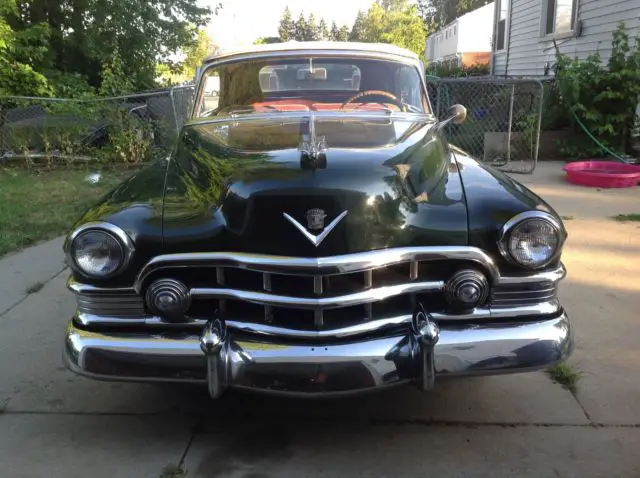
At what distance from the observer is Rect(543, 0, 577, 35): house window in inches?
485

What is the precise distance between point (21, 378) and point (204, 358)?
1.54 metres

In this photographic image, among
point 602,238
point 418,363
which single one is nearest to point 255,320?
point 418,363

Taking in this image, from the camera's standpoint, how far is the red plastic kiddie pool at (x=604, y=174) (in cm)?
766

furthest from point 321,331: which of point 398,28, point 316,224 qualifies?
point 398,28

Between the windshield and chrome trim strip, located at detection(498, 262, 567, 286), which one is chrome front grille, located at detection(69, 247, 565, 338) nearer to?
chrome trim strip, located at detection(498, 262, 567, 286)

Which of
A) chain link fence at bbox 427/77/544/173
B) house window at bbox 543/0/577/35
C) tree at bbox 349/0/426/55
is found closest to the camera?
chain link fence at bbox 427/77/544/173

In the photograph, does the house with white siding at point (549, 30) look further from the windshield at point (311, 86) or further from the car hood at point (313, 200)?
the car hood at point (313, 200)

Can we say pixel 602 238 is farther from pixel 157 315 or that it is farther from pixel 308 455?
pixel 157 315

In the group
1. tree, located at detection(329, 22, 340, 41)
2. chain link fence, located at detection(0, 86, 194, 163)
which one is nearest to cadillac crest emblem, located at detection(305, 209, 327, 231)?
chain link fence, located at detection(0, 86, 194, 163)

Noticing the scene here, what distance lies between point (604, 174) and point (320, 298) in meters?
6.47

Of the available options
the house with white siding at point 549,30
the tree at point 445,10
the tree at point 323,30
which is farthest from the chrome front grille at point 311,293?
the tree at point 323,30

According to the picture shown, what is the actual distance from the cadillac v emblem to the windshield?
1.73m

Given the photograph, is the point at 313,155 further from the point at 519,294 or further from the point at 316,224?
the point at 519,294

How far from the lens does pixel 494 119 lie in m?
10.3
